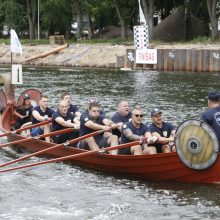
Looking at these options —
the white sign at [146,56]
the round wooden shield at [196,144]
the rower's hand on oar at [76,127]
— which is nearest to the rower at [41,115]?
the rower's hand on oar at [76,127]

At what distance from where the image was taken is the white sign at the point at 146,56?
1709 inches

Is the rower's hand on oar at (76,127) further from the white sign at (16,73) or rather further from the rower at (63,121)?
the white sign at (16,73)

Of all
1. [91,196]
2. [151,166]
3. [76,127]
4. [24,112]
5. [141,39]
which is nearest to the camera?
[91,196]

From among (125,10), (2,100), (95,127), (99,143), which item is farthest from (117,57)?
(95,127)

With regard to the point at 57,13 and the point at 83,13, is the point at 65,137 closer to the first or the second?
the point at 57,13

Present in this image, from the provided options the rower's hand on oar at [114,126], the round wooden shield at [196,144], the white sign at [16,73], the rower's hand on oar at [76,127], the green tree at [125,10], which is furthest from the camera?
the green tree at [125,10]

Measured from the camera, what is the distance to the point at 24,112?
64.9 ft

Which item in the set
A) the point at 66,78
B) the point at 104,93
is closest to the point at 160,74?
the point at 66,78

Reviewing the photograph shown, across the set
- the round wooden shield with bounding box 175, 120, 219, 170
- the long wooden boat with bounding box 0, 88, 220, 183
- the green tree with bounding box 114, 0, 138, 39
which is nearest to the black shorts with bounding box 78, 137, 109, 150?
the long wooden boat with bounding box 0, 88, 220, 183

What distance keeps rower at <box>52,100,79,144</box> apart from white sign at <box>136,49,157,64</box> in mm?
27024

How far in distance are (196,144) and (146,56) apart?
31936 mm

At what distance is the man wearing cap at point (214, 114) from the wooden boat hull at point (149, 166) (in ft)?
2.29

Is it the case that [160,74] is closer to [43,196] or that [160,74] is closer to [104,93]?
[104,93]

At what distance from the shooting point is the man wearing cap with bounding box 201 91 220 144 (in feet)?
41.4
